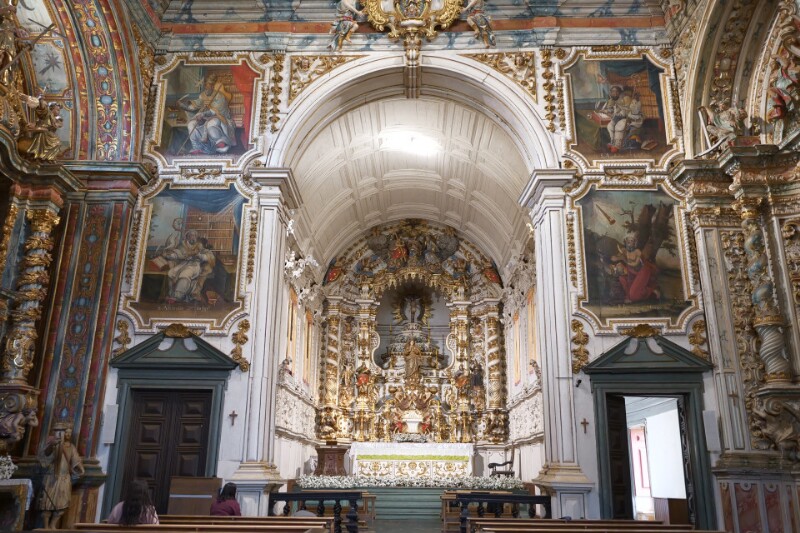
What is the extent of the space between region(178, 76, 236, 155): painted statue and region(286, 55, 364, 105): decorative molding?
1.18m

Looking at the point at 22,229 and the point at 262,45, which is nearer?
the point at 22,229

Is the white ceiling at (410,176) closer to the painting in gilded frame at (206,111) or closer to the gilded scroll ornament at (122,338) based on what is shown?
the painting in gilded frame at (206,111)

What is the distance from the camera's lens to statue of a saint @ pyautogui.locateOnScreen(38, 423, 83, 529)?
8.95m

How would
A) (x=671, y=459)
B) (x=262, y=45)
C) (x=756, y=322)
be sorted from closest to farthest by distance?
1. (x=756, y=322)
2. (x=262, y=45)
3. (x=671, y=459)

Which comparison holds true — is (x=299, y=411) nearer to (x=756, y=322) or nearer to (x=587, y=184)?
(x=587, y=184)

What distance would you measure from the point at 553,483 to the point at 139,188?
26.9 feet

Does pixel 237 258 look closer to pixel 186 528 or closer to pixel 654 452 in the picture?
pixel 186 528

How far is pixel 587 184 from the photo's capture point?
11.8 metres

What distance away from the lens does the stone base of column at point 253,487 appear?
10180 mm

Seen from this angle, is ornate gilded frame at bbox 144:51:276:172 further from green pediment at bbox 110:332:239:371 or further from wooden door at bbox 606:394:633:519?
wooden door at bbox 606:394:633:519

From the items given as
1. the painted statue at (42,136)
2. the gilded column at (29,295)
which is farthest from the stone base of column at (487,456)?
the painted statue at (42,136)

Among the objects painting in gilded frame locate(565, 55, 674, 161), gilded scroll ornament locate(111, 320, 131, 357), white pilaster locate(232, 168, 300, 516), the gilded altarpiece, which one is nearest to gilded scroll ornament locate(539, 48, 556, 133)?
painting in gilded frame locate(565, 55, 674, 161)

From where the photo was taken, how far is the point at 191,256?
11516 millimetres

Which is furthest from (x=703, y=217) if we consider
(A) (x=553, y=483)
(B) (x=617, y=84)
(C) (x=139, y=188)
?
(C) (x=139, y=188)
